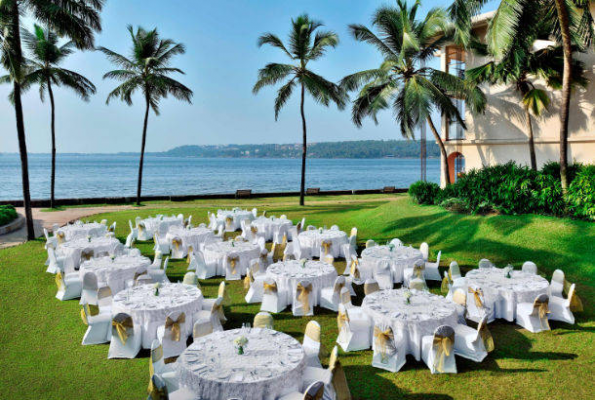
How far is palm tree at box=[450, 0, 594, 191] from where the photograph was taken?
1217cm

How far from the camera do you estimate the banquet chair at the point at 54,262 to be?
12.0 meters

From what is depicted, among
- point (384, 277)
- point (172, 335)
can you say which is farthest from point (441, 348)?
point (172, 335)

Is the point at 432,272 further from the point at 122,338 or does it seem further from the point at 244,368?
the point at 122,338

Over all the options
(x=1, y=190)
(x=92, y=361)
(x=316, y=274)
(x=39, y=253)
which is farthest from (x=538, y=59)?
(x=1, y=190)

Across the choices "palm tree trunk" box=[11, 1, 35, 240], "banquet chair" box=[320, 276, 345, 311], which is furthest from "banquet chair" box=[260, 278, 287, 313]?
"palm tree trunk" box=[11, 1, 35, 240]

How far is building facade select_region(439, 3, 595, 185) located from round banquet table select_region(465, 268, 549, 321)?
12137 mm

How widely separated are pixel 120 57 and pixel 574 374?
27.1 meters

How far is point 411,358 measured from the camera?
7.17m

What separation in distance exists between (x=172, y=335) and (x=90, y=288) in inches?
124

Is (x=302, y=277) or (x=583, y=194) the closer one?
(x=302, y=277)

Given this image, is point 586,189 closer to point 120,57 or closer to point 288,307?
point 288,307

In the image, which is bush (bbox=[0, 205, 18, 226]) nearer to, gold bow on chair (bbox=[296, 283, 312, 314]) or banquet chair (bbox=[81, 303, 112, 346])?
banquet chair (bbox=[81, 303, 112, 346])

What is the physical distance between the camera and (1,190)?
245ft

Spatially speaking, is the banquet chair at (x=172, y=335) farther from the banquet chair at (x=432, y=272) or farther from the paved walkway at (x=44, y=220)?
the paved walkway at (x=44, y=220)
